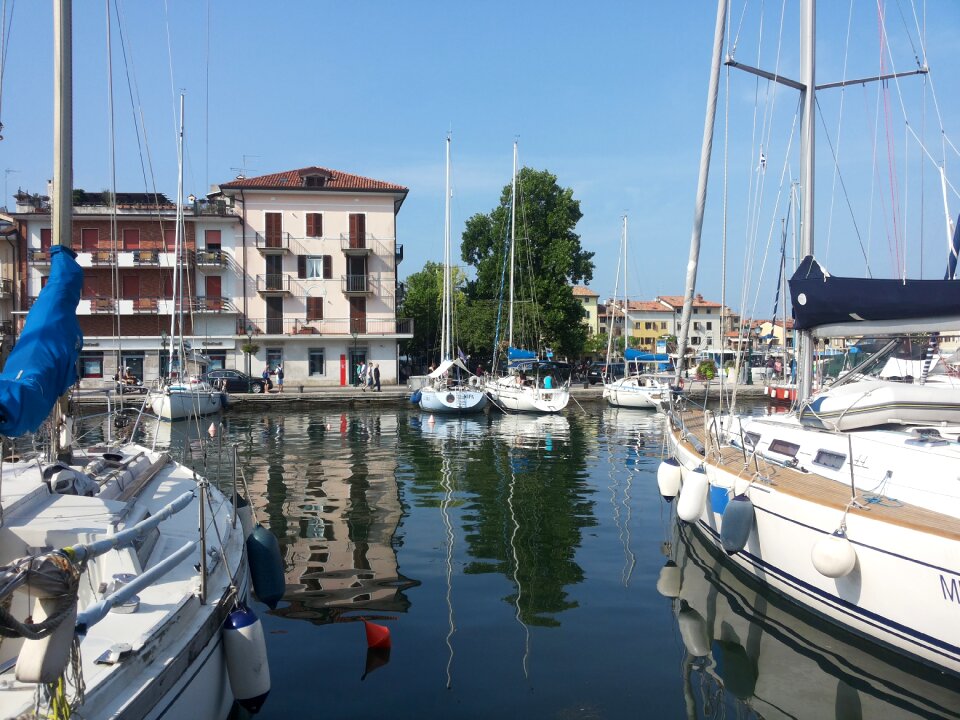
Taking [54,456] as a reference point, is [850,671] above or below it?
below

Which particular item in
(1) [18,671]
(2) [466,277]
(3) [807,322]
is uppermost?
(2) [466,277]

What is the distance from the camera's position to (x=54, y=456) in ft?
25.0

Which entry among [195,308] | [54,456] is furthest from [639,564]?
[195,308]

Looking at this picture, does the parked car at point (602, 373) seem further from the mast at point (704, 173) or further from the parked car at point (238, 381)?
the mast at point (704, 173)

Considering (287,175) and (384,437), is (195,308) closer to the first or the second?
(287,175)

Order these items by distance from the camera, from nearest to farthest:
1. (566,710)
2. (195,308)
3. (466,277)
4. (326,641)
Result: (566,710)
(326,641)
(195,308)
(466,277)

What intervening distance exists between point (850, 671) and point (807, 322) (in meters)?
4.73

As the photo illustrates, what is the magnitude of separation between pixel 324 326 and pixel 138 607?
4330 cm

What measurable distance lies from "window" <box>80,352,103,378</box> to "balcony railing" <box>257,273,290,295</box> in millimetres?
9334

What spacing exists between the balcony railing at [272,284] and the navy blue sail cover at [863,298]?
39.9 meters

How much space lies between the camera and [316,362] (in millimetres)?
47531

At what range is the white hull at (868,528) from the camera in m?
5.97

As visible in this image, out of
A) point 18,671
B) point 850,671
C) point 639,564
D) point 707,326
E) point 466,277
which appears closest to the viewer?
point 18,671

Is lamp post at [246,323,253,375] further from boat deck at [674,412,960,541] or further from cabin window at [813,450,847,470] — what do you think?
cabin window at [813,450,847,470]
